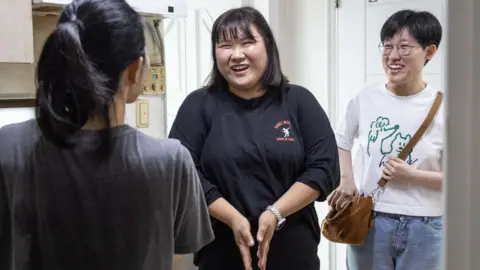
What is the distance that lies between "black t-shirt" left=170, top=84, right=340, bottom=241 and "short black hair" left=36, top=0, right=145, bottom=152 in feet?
1.84

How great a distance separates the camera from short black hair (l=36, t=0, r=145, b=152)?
789 mm

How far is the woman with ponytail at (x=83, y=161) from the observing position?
80 centimetres

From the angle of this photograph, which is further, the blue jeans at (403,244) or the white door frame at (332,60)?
the white door frame at (332,60)

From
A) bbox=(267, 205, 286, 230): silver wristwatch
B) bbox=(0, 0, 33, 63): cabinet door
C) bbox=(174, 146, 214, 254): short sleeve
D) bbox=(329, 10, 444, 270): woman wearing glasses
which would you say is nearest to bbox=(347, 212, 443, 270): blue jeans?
bbox=(329, 10, 444, 270): woman wearing glasses

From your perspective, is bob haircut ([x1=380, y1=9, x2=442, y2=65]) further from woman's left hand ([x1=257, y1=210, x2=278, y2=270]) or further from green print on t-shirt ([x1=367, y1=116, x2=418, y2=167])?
woman's left hand ([x1=257, y1=210, x2=278, y2=270])

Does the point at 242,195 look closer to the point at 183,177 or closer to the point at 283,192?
the point at 283,192

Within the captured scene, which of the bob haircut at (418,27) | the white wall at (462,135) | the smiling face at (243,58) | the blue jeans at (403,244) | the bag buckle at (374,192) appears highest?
the bob haircut at (418,27)

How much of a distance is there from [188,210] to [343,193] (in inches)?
34.3

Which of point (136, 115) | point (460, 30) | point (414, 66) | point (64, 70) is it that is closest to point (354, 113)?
point (414, 66)

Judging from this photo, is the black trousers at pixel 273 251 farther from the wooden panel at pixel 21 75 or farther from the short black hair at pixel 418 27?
the wooden panel at pixel 21 75

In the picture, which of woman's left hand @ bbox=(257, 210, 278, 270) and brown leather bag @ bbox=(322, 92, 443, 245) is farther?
brown leather bag @ bbox=(322, 92, 443, 245)

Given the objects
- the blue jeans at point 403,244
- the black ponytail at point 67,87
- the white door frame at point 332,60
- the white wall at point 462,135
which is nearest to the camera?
the white wall at point 462,135

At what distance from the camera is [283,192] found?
4.50 ft

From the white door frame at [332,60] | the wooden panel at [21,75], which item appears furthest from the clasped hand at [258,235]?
the white door frame at [332,60]
